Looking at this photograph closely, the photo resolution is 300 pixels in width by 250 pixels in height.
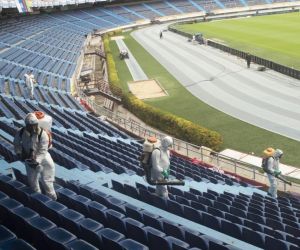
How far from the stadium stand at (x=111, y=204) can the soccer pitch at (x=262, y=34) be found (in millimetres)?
22342

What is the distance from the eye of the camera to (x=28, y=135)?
23.1ft

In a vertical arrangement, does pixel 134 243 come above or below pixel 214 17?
above

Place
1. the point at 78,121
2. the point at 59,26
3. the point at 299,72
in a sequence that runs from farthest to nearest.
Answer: the point at 59,26 < the point at 299,72 < the point at 78,121

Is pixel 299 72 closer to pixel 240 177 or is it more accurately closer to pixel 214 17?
pixel 240 177

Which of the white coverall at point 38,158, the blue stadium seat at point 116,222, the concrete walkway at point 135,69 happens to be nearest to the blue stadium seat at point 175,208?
the blue stadium seat at point 116,222

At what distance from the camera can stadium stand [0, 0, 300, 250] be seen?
578 cm

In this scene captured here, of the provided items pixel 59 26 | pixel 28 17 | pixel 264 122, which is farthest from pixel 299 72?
pixel 28 17

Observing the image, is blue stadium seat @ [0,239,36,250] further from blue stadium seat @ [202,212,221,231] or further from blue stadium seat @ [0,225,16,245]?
blue stadium seat @ [202,212,221,231]

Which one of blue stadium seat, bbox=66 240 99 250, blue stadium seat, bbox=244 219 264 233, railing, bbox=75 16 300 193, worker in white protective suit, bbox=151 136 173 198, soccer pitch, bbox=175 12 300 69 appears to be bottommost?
soccer pitch, bbox=175 12 300 69

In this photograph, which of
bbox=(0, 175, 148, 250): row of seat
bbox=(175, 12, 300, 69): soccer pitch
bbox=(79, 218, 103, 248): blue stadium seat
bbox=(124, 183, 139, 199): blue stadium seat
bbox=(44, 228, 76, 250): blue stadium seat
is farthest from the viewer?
bbox=(175, 12, 300, 69): soccer pitch

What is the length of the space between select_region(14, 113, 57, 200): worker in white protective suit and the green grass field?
514 inches

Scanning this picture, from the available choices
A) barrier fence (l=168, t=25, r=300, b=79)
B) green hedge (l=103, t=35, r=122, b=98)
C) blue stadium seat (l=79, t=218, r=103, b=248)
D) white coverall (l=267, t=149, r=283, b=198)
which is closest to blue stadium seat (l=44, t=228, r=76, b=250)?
blue stadium seat (l=79, t=218, r=103, b=248)

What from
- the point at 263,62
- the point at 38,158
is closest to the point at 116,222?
the point at 38,158

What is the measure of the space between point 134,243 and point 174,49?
43298mm
